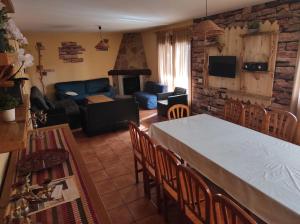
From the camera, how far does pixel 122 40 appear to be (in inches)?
293

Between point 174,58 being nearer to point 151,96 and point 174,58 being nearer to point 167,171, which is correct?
point 151,96

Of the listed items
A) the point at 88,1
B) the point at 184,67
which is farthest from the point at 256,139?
the point at 184,67

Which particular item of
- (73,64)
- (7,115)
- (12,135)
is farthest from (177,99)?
(12,135)

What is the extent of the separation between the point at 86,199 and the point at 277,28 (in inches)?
143

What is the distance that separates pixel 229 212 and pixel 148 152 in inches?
44.5

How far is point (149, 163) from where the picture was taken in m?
2.24

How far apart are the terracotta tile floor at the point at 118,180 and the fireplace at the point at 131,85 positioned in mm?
3052

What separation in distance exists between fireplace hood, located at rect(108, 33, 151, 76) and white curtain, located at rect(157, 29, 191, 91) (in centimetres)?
90

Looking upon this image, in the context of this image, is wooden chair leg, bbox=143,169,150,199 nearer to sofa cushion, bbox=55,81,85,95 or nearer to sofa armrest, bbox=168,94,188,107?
sofa armrest, bbox=168,94,188,107

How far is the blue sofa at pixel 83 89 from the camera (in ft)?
20.9

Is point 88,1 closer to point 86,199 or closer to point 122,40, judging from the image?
point 86,199

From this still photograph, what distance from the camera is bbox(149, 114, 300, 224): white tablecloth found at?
1.37m

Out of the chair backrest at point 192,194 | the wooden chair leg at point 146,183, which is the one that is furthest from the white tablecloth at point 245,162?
the wooden chair leg at point 146,183

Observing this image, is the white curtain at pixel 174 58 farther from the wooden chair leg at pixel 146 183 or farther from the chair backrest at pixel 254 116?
the wooden chair leg at pixel 146 183
